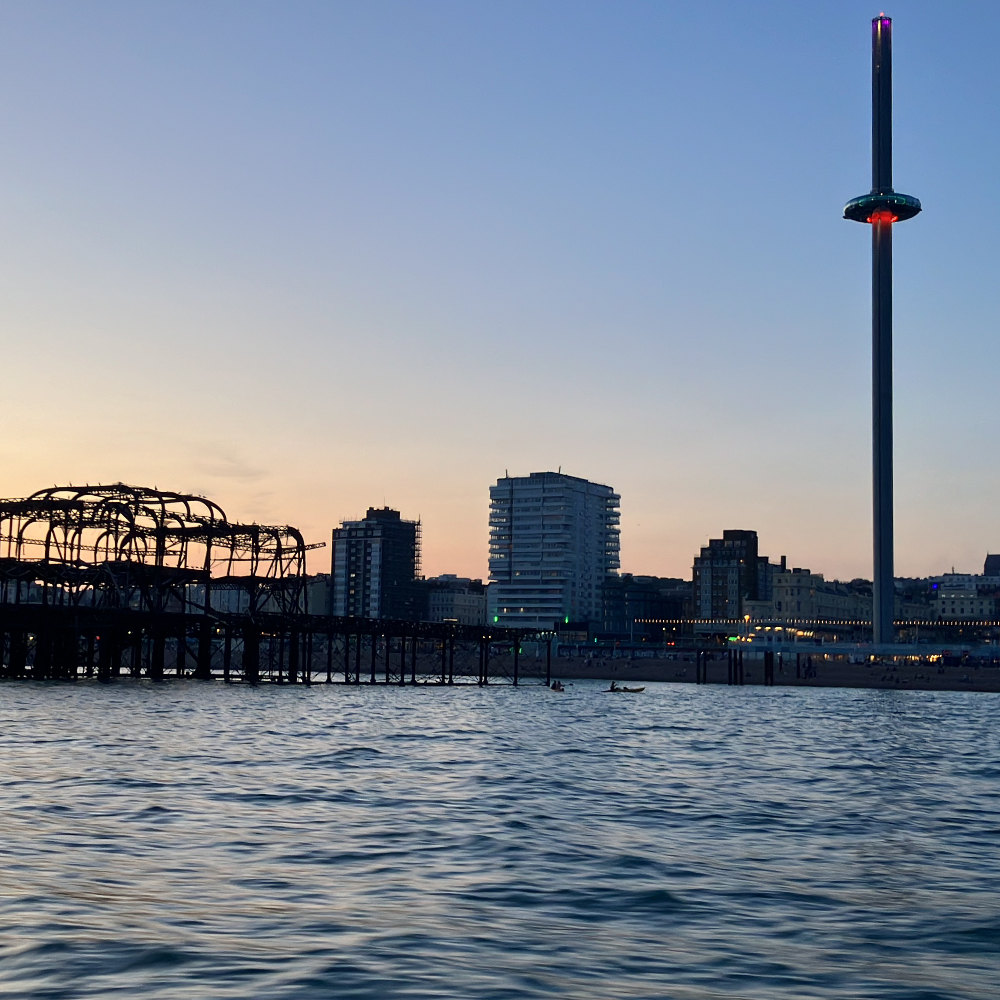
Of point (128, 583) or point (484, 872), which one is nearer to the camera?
point (484, 872)

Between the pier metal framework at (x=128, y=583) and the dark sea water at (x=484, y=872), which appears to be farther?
the pier metal framework at (x=128, y=583)

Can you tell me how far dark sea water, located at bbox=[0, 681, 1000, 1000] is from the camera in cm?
1617

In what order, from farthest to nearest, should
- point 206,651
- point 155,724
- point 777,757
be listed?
point 206,651
point 155,724
point 777,757

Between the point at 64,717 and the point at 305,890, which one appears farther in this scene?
the point at 64,717

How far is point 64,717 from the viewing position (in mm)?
61656

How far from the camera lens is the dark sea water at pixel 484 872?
16.2 m

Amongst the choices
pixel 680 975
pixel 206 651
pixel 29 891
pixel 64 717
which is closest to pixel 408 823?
pixel 29 891

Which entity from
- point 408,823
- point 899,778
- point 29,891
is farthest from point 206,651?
point 29,891

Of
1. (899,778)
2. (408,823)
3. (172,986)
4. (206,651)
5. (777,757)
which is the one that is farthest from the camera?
(206,651)

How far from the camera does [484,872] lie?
23.4 m

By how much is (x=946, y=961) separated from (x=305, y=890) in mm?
9943

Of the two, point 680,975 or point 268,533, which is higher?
point 268,533

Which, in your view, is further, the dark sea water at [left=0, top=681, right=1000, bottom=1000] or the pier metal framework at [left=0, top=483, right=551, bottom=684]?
the pier metal framework at [left=0, top=483, right=551, bottom=684]

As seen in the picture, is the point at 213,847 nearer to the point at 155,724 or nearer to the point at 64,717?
the point at 155,724
